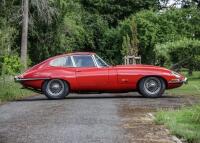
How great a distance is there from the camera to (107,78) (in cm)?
1933

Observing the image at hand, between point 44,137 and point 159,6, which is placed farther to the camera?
point 159,6

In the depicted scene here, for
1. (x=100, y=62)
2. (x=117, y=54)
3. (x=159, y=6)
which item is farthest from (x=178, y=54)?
(x=159, y=6)

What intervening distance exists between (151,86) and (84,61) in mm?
2230

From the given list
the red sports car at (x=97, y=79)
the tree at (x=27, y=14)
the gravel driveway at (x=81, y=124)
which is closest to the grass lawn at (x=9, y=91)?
the red sports car at (x=97, y=79)

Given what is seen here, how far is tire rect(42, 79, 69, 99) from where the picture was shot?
63.7ft

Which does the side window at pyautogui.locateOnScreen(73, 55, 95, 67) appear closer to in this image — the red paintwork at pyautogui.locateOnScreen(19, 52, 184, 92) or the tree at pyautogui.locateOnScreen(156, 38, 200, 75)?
the red paintwork at pyautogui.locateOnScreen(19, 52, 184, 92)

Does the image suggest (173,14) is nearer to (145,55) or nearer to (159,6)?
(145,55)

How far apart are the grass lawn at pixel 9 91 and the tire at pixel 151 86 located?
162 inches

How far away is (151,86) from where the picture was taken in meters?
19.5

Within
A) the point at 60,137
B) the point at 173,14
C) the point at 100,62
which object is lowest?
the point at 60,137

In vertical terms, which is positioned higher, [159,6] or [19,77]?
[159,6]

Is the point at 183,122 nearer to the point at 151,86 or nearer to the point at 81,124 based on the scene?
the point at 81,124

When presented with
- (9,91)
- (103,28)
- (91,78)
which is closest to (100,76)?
(91,78)

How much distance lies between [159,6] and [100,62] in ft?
170
